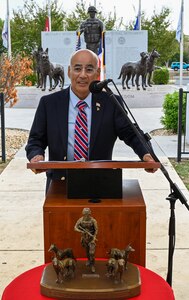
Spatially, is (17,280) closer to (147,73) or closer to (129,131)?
(129,131)

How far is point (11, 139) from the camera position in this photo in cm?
1005

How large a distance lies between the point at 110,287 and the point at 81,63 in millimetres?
1211

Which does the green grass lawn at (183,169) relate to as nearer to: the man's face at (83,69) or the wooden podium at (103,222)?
the man's face at (83,69)

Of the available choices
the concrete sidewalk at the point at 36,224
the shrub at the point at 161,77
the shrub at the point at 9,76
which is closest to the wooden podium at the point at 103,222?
the concrete sidewalk at the point at 36,224

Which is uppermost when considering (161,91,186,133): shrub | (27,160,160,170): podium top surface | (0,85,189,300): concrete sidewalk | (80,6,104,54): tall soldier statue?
(80,6,104,54): tall soldier statue

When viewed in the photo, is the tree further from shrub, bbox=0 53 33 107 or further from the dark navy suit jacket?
the dark navy suit jacket

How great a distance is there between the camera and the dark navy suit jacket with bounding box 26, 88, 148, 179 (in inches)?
99.7

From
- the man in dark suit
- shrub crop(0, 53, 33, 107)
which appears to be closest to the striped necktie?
the man in dark suit

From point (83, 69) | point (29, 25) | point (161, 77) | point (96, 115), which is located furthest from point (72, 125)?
point (29, 25)

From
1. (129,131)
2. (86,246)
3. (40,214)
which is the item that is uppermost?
(129,131)

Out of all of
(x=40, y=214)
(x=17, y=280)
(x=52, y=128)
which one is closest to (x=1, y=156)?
(x=40, y=214)

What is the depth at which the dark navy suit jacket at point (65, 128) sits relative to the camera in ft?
8.31

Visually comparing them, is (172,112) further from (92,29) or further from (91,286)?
(91,286)

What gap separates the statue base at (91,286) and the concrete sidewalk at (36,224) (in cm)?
157
